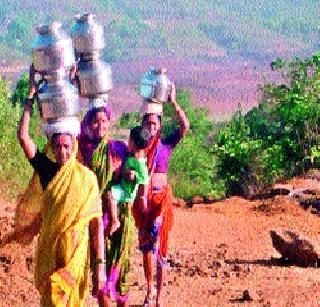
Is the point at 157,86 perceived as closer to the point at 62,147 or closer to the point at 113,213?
the point at 113,213

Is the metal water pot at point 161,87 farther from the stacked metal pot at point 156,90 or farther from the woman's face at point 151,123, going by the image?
the woman's face at point 151,123

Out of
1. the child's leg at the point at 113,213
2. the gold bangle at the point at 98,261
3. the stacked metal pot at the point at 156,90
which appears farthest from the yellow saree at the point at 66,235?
the stacked metal pot at the point at 156,90

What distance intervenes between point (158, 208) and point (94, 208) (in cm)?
211

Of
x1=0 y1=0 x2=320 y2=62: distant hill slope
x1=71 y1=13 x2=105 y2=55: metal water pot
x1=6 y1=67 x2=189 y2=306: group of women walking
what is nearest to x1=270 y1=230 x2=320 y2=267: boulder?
x1=6 y1=67 x2=189 y2=306: group of women walking

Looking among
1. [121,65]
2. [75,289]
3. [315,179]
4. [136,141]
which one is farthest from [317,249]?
[121,65]

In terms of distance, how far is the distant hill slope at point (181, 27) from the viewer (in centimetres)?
10031

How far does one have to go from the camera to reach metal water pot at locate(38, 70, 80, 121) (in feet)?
15.8

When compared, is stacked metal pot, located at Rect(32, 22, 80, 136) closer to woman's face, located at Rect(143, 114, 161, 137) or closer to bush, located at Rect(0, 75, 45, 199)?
woman's face, located at Rect(143, 114, 161, 137)

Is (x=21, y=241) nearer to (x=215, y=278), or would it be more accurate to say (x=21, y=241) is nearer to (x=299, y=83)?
(x=215, y=278)

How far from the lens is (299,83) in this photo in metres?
19.0

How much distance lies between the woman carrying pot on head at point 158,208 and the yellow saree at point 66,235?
1803mm

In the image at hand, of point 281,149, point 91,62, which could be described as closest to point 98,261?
point 91,62

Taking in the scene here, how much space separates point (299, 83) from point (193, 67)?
7667cm

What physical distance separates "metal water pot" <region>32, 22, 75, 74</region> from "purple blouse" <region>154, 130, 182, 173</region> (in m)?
1.49
